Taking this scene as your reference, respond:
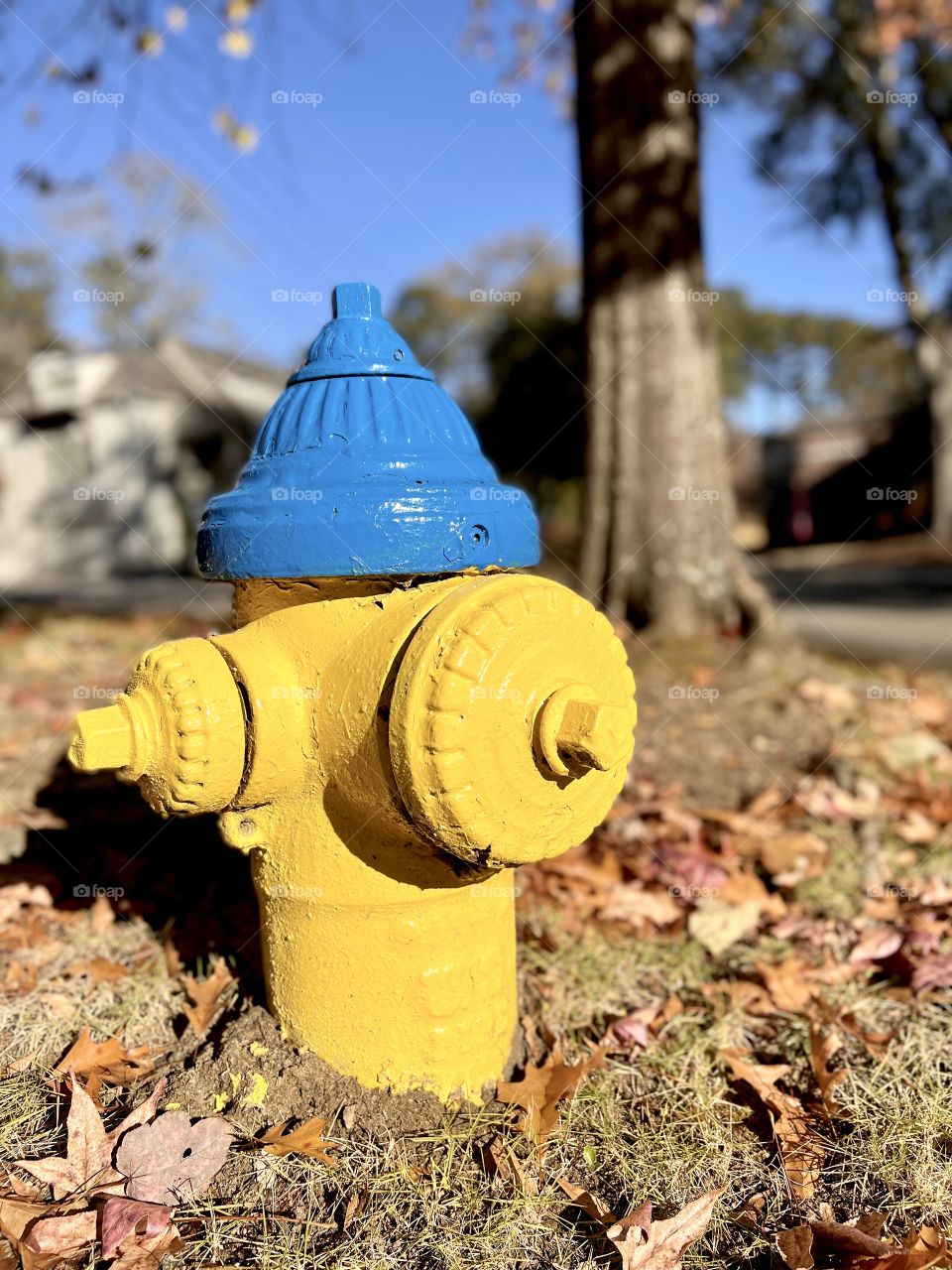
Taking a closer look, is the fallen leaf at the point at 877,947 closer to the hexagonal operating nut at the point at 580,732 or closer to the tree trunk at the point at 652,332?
the hexagonal operating nut at the point at 580,732

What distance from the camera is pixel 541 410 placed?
25.2 meters

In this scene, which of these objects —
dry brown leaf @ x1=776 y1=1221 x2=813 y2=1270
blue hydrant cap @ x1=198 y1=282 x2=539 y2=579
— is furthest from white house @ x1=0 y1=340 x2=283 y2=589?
dry brown leaf @ x1=776 y1=1221 x2=813 y2=1270

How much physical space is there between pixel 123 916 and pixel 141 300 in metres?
32.2

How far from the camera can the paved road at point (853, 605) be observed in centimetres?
662

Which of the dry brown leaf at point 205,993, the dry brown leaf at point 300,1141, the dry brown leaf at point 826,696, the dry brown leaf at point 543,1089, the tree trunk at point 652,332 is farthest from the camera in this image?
the tree trunk at point 652,332

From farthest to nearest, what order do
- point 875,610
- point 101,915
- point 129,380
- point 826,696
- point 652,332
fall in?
point 129,380, point 875,610, point 652,332, point 826,696, point 101,915

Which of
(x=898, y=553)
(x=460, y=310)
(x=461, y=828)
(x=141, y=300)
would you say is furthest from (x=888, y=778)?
(x=460, y=310)

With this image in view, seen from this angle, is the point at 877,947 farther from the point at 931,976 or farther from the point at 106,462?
the point at 106,462

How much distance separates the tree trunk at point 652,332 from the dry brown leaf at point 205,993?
9.10 ft

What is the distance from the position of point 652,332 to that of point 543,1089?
349cm

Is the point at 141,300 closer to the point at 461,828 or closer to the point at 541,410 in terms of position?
the point at 541,410

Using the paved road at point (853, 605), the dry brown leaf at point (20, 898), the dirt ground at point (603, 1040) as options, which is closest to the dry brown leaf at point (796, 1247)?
the dirt ground at point (603, 1040)

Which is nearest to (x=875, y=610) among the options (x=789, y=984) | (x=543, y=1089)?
(x=789, y=984)

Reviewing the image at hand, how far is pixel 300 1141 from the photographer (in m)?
1.68
